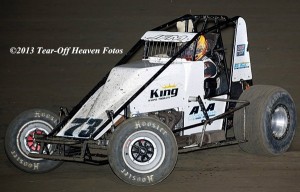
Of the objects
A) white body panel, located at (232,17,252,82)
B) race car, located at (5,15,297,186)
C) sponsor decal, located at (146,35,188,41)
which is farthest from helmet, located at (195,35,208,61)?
white body panel, located at (232,17,252,82)

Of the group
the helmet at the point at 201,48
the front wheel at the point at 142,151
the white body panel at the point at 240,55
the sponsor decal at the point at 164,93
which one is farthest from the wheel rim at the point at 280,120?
the front wheel at the point at 142,151

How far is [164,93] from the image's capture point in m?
8.96

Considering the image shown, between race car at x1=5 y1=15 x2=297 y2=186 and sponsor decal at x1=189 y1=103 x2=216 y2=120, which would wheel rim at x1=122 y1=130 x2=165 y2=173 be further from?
sponsor decal at x1=189 y1=103 x2=216 y2=120

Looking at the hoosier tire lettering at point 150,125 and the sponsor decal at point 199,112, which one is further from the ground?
the sponsor decal at point 199,112

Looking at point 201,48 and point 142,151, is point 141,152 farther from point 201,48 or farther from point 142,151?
point 201,48

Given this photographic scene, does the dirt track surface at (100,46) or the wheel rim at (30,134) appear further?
the dirt track surface at (100,46)

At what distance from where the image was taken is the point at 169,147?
329 inches

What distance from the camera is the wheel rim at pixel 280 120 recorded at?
9.76m

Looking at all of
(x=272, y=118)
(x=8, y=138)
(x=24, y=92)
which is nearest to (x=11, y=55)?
(x=24, y=92)

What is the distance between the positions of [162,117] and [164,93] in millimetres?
336

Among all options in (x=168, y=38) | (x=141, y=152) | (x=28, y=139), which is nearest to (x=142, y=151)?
(x=141, y=152)

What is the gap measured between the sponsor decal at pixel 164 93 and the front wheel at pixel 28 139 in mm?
1243

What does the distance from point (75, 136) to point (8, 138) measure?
0.93m

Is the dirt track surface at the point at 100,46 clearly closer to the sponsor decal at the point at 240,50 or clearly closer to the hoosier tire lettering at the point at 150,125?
the hoosier tire lettering at the point at 150,125
